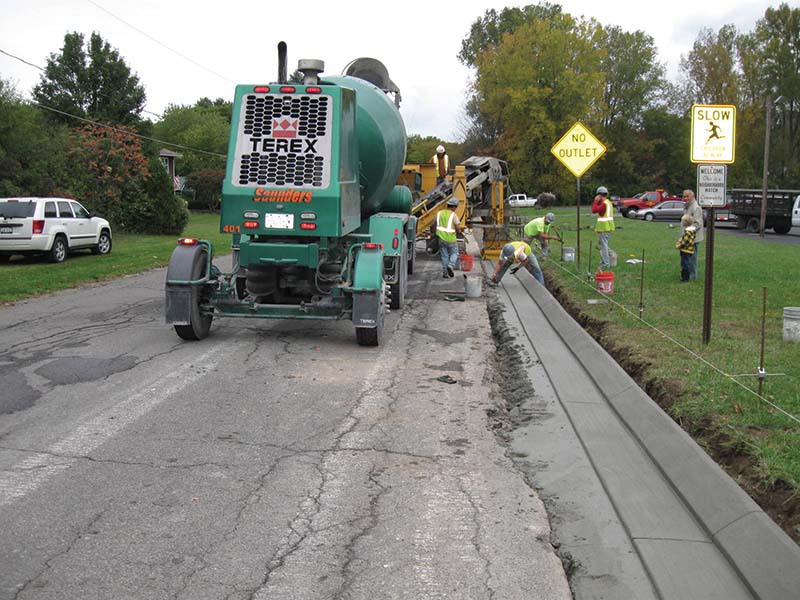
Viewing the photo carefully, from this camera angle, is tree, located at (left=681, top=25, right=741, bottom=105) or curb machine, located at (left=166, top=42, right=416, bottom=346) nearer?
curb machine, located at (left=166, top=42, right=416, bottom=346)

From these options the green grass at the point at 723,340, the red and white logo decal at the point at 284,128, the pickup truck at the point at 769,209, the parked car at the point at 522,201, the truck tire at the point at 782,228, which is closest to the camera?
the green grass at the point at 723,340

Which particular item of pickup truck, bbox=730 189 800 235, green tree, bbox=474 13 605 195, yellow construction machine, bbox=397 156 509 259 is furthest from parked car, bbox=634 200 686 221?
yellow construction machine, bbox=397 156 509 259

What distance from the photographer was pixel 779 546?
4.32 meters

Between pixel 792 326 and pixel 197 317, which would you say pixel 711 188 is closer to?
pixel 792 326

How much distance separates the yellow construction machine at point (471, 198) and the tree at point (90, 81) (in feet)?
121

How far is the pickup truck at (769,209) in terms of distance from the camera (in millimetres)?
36281

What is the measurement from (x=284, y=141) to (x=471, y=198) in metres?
14.3

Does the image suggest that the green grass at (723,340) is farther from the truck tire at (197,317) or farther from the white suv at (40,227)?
the white suv at (40,227)

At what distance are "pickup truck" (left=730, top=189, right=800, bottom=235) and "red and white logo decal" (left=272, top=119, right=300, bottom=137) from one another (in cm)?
3115

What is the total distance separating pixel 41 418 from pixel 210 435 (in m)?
1.59

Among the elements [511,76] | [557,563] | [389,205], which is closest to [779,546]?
[557,563]

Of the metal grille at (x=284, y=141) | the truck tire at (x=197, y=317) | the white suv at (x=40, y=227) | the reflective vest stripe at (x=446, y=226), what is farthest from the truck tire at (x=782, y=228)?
the truck tire at (x=197, y=317)

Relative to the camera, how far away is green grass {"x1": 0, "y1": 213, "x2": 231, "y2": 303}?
52.7 ft

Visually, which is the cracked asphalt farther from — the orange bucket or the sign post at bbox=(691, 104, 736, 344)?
the orange bucket
